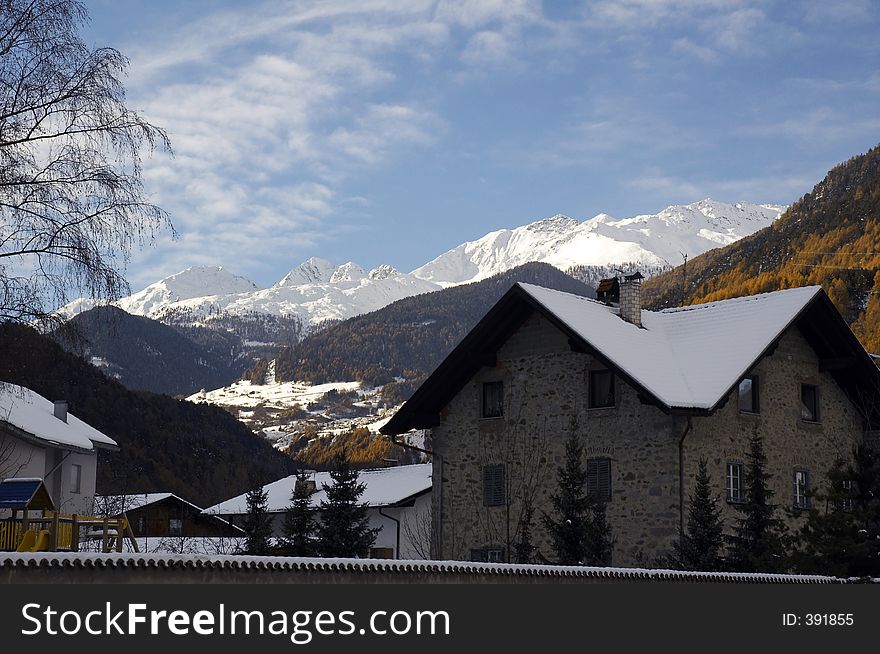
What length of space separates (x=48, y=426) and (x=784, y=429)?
30.5m

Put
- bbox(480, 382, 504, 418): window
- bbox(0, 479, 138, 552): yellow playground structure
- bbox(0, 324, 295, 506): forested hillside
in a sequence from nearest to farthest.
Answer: bbox(0, 479, 138, 552): yellow playground structure, bbox(480, 382, 504, 418): window, bbox(0, 324, 295, 506): forested hillside

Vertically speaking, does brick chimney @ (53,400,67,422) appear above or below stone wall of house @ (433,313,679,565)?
above

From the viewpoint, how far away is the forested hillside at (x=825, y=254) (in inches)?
4099

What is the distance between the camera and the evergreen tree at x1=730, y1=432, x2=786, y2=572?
2598cm

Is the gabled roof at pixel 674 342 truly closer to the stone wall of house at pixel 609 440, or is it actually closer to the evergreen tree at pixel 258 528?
the stone wall of house at pixel 609 440

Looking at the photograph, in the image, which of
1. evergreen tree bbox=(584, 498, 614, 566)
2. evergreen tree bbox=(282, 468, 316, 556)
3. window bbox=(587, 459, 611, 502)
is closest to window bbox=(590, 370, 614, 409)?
window bbox=(587, 459, 611, 502)

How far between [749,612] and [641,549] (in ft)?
48.1

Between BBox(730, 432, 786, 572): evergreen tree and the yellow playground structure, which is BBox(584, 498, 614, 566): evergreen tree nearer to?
BBox(730, 432, 786, 572): evergreen tree

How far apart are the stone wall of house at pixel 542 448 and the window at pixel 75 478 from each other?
22988mm

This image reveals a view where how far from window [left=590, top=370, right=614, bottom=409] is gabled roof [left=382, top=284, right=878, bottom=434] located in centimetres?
88

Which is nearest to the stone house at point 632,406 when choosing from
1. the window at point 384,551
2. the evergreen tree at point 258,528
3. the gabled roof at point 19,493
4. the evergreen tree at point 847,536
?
the evergreen tree at point 258,528

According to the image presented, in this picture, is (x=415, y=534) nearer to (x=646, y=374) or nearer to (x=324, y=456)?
(x=646, y=374)

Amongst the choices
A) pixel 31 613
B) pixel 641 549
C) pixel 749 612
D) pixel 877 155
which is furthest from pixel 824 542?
pixel 877 155

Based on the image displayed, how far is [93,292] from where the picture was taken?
687 inches
